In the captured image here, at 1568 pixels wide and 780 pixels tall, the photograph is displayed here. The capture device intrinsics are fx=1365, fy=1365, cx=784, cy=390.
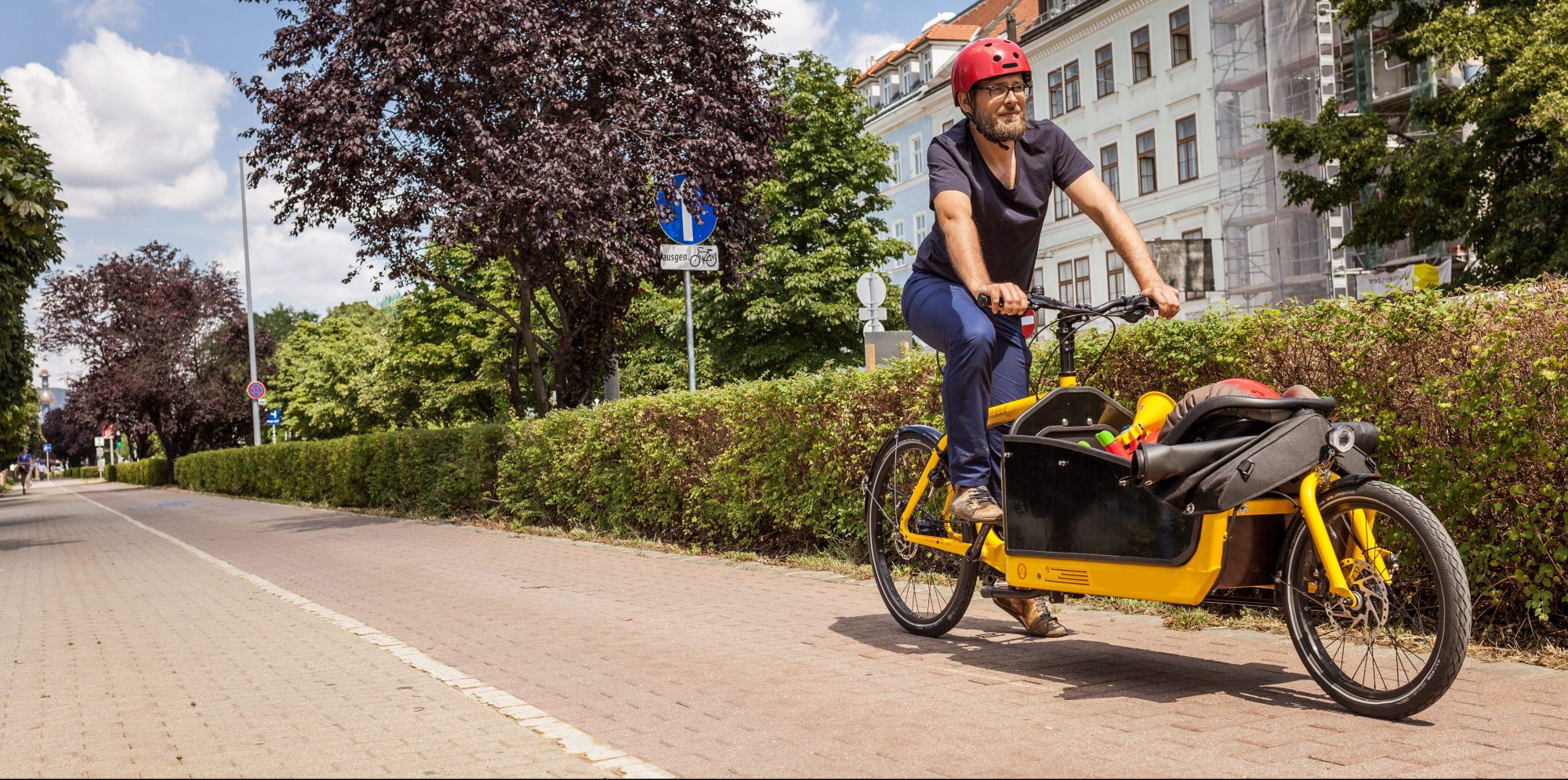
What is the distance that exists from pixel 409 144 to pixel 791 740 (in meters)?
14.5

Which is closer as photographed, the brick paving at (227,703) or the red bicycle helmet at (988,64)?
the brick paving at (227,703)

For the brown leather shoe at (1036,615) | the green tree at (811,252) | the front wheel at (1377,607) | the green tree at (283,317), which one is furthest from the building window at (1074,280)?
the green tree at (283,317)

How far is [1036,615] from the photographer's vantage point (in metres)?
5.88

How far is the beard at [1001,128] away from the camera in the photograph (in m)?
5.33

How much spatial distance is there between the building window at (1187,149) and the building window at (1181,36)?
77.2 inches

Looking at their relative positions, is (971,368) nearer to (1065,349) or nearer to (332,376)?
(1065,349)

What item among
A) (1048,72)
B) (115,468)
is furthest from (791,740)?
(115,468)

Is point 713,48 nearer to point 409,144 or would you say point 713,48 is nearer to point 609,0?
point 609,0

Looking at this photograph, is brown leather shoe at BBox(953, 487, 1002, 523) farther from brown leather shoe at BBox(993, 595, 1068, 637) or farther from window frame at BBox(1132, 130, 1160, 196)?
window frame at BBox(1132, 130, 1160, 196)

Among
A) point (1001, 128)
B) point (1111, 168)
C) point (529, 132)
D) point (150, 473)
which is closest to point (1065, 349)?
point (1001, 128)

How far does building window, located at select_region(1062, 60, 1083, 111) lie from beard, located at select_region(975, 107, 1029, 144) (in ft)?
150

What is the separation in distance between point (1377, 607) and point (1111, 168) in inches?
→ 1796

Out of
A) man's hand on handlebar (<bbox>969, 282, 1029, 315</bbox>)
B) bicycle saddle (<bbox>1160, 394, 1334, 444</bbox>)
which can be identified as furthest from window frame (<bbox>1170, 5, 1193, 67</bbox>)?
bicycle saddle (<bbox>1160, 394, 1334, 444</bbox>)

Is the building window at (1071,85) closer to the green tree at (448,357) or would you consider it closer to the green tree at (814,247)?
the green tree at (814,247)
